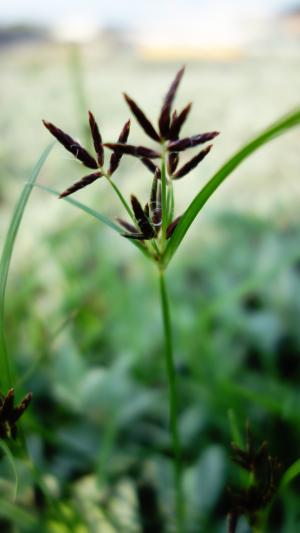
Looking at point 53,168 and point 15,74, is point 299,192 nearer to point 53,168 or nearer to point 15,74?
point 53,168

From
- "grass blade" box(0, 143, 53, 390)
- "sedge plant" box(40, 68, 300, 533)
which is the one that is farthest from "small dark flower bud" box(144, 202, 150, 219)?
"grass blade" box(0, 143, 53, 390)

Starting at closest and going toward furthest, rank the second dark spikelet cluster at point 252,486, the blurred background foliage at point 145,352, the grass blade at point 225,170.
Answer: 1. the grass blade at point 225,170
2. the second dark spikelet cluster at point 252,486
3. the blurred background foliage at point 145,352

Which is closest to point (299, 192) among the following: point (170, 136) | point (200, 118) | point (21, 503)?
point (200, 118)

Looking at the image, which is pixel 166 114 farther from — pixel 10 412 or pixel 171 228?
pixel 10 412

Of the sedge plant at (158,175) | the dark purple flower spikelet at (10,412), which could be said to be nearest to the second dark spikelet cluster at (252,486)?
A: the sedge plant at (158,175)

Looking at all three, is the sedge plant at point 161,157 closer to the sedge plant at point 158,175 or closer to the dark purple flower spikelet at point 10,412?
the sedge plant at point 158,175

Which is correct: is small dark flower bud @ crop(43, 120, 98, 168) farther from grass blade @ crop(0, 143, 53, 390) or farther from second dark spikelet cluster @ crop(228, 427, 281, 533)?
second dark spikelet cluster @ crop(228, 427, 281, 533)
